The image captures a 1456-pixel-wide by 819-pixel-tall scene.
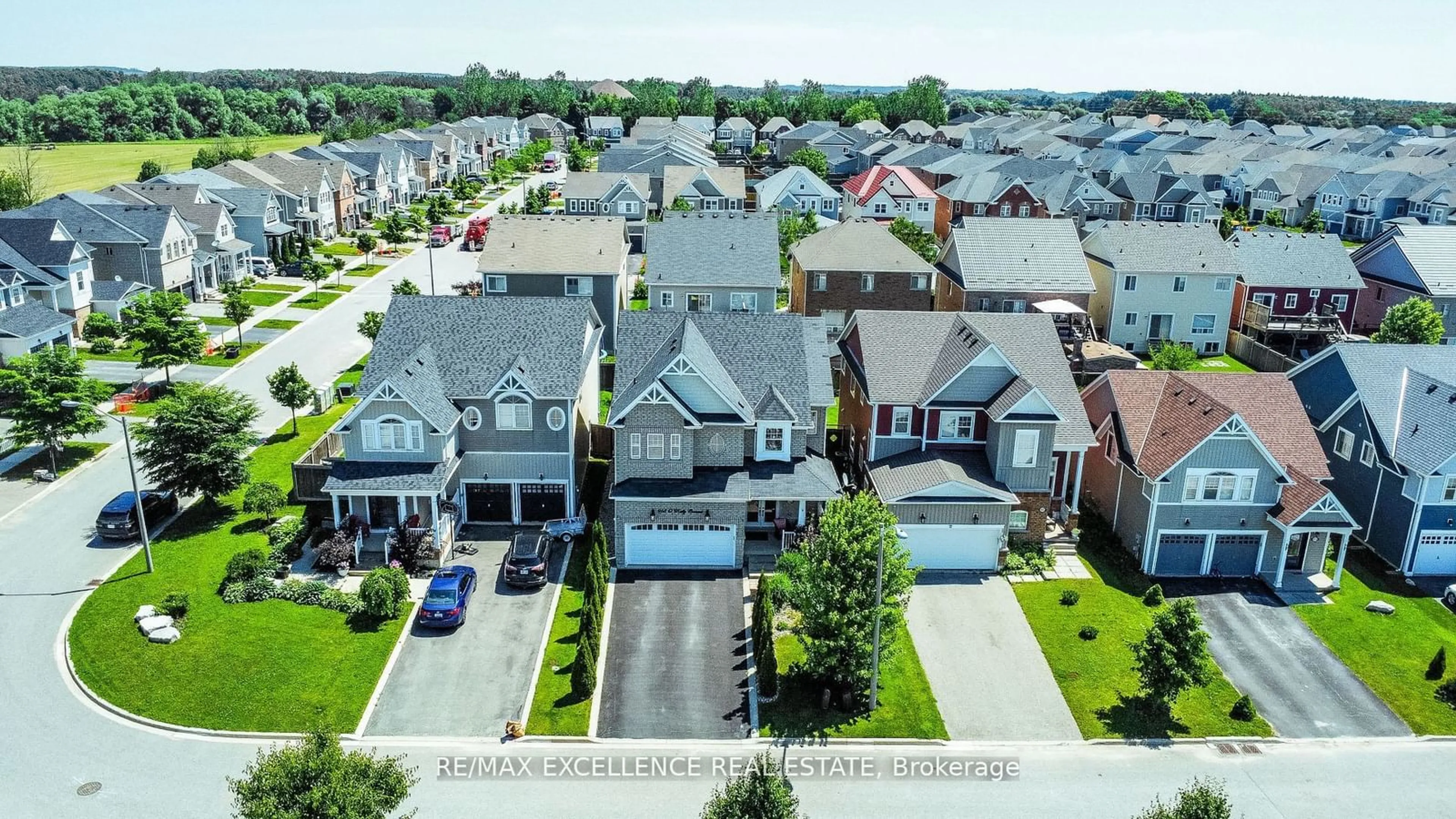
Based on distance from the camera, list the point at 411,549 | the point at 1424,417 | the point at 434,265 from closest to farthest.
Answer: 1. the point at 411,549
2. the point at 1424,417
3. the point at 434,265

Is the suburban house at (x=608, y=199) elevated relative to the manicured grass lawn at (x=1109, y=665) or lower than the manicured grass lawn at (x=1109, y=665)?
elevated

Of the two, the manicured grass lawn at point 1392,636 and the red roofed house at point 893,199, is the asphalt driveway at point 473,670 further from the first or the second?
the red roofed house at point 893,199

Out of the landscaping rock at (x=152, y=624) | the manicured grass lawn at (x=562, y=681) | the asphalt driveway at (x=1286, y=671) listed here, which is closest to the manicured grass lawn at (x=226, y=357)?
the landscaping rock at (x=152, y=624)

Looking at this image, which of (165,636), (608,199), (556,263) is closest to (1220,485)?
(165,636)

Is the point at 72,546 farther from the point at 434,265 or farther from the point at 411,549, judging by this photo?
the point at 434,265

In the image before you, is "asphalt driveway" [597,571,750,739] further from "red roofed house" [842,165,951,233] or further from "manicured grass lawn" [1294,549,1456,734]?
"red roofed house" [842,165,951,233]

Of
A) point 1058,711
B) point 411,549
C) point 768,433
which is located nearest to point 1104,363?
point 768,433
